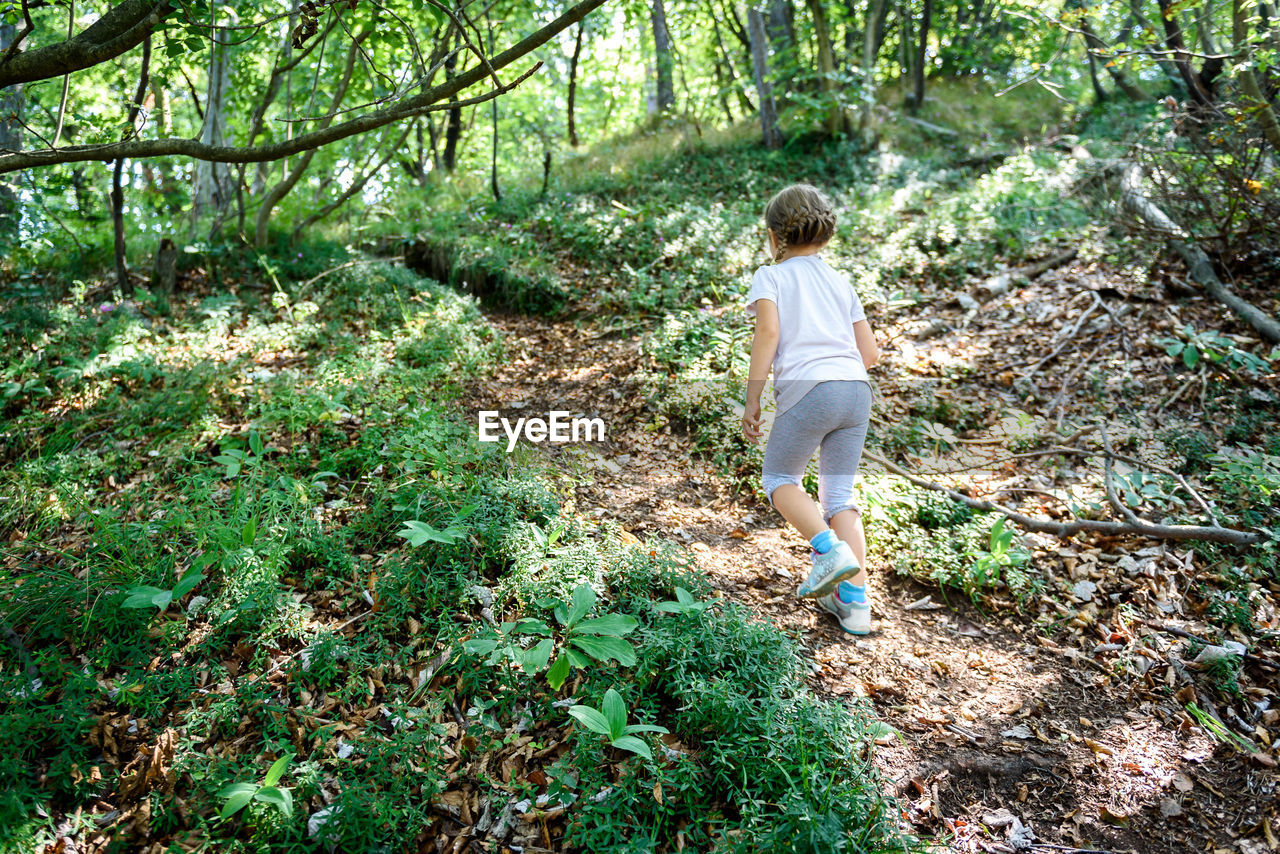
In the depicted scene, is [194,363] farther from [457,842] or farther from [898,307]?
[898,307]

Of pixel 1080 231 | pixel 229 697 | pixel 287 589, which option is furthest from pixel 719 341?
pixel 1080 231

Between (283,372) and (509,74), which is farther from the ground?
(509,74)

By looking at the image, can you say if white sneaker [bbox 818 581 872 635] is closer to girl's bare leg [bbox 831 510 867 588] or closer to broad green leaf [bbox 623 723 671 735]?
girl's bare leg [bbox 831 510 867 588]

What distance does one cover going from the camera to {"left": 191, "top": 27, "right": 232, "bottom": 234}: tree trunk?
274 inches

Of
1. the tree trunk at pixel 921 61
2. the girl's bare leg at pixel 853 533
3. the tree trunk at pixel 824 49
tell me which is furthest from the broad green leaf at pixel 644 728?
the tree trunk at pixel 921 61

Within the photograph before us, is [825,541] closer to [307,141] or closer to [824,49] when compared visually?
[307,141]

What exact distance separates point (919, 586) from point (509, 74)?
17.2 meters

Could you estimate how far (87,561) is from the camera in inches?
127

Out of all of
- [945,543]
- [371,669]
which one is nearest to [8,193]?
[371,669]

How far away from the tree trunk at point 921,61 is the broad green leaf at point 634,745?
13607 millimetres

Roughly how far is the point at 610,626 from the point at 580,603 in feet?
0.53

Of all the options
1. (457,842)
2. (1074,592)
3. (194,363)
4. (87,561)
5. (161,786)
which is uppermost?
(194,363)

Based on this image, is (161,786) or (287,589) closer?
(161,786)

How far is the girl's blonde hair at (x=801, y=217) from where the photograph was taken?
3156 mm
